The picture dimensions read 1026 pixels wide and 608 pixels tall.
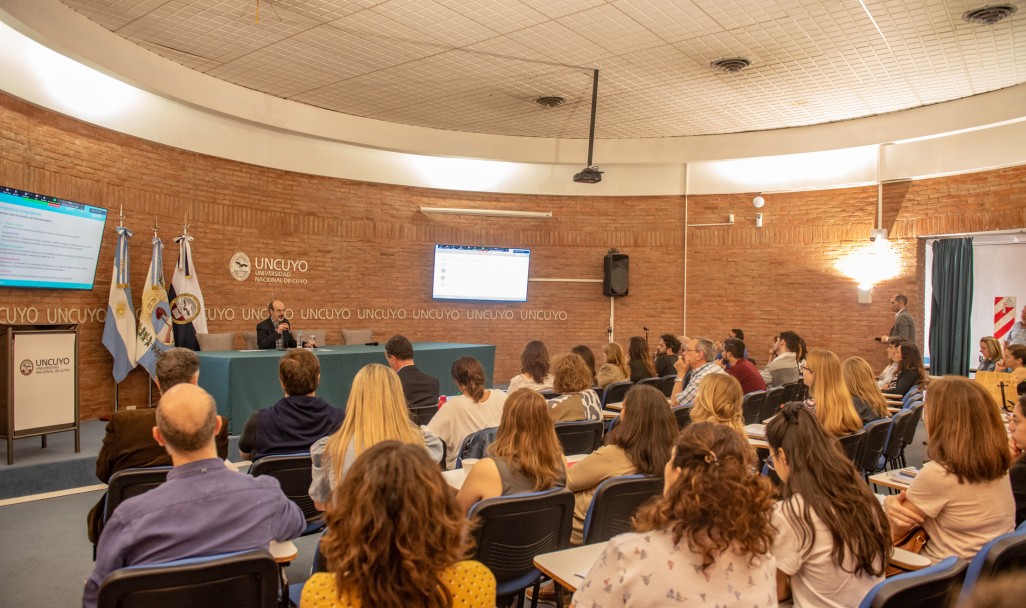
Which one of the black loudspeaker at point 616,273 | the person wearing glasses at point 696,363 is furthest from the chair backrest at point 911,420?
the black loudspeaker at point 616,273

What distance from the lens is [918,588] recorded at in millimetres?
1976

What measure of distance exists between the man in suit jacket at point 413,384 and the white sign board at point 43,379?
2813mm

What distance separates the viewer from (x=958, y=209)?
33.7ft

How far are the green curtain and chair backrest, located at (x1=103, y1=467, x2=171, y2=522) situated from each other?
35.2 ft

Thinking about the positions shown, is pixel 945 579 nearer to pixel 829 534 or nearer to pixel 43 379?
pixel 829 534

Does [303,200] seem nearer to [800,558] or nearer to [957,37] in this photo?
[957,37]

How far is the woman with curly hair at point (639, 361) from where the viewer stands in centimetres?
759

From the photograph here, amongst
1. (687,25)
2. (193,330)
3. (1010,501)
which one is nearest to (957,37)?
(687,25)

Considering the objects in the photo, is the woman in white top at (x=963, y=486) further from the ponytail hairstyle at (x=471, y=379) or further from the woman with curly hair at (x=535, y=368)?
the woman with curly hair at (x=535, y=368)

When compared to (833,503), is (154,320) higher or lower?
higher

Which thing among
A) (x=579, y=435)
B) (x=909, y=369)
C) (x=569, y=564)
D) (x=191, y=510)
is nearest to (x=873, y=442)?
(x=579, y=435)

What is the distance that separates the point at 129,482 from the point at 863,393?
4798 mm

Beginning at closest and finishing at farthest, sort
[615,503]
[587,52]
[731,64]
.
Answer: [615,503] < [587,52] < [731,64]

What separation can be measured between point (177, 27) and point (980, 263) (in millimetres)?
11116
